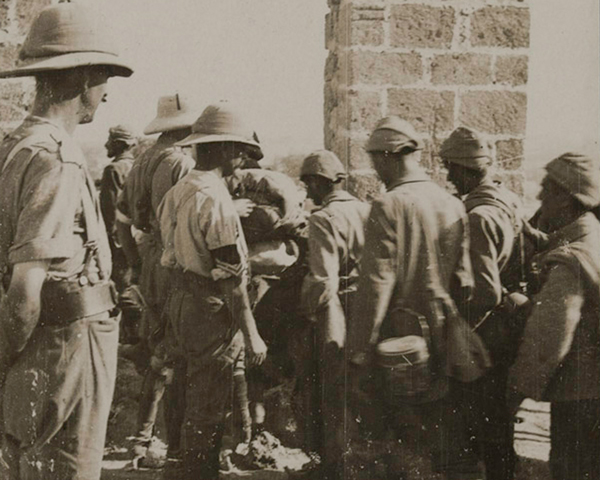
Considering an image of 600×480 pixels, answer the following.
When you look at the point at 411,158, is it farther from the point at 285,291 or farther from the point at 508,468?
the point at 508,468

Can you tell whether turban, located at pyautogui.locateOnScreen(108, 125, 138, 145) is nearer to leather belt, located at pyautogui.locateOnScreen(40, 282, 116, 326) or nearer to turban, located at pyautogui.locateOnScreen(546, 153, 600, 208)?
turban, located at pyautogui.locateOnScreen(546, 153, 600, 208)

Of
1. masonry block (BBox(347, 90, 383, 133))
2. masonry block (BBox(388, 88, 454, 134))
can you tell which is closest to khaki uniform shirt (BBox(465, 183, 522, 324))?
masonry block (BBox(388, 88, 454, 134))

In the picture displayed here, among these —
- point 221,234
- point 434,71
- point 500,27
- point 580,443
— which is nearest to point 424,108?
point 434,71

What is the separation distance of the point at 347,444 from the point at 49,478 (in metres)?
2.42

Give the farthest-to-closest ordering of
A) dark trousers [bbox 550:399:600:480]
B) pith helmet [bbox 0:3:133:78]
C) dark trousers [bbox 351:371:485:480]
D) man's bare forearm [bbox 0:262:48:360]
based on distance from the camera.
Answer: dark trousers [bbox 351:371:485:480] → dark trousers [bbox 550:399:600:480] → pith helmet [bbox 0:3:133:78] → man's bare forearm [bbox 0:262:48:360]

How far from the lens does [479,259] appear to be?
5711 mm

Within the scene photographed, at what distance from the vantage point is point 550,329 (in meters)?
5.16

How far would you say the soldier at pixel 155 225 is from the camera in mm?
6363

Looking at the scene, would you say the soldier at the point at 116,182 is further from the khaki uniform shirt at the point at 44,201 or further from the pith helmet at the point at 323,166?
the khaki uniform shirt at the point at 44,201

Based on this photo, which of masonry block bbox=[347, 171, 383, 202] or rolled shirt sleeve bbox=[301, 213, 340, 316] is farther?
masonry block bbox=[347, 171, 383, 202]

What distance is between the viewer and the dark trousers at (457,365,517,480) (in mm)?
5785

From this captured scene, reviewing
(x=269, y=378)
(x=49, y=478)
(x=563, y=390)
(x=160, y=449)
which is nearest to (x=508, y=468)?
(x=563, y=390)

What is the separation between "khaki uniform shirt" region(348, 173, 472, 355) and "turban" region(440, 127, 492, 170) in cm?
50

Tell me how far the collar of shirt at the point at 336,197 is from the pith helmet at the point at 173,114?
1.06 meters
